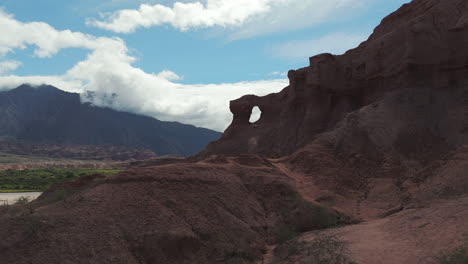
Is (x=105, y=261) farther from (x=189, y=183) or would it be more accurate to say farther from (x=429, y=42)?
(x=429, y=42)

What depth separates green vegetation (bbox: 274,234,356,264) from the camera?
9539 mm

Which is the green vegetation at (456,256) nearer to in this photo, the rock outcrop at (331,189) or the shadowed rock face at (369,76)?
the rock outcrop at (331,189)

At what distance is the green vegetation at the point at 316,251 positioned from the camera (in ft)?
31.3

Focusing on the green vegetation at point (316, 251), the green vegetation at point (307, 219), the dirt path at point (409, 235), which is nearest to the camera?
the dirt path at point (409, 235)

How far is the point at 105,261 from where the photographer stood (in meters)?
9.70

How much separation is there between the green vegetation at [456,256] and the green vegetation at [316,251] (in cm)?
189

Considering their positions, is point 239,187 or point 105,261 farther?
point 239,187

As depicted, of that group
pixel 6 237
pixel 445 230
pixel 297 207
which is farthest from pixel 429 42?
pixel 6 237

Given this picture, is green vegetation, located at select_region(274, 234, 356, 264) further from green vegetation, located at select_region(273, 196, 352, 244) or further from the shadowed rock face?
the shadowed rock face

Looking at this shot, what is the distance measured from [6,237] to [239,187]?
839cm

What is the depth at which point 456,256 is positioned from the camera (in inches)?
310

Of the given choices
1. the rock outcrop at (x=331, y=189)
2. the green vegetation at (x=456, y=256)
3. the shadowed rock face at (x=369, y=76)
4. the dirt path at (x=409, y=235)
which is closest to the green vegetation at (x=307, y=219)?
the rock outcrop at (x=331, y=189)

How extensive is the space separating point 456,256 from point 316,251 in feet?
11.5

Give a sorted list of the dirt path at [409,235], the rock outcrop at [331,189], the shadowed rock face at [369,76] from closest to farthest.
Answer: the dirt path at [409,235]
the rock outcrop at [331,189]
the shadowed rock face at [369,76]
